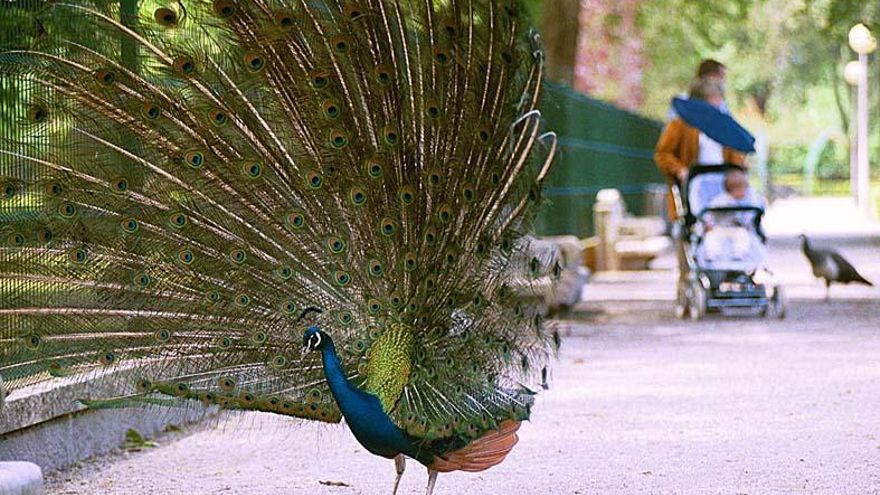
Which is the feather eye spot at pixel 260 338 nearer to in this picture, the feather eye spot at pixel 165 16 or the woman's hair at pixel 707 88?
the feather eye spot at pixel 165 16

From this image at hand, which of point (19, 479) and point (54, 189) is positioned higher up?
point (54, 189)

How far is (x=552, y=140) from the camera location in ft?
25.2

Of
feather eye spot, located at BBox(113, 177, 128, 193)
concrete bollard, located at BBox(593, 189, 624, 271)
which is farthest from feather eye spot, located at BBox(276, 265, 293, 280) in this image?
concrete bollard, located at BBox(593, 189, 624, 271)

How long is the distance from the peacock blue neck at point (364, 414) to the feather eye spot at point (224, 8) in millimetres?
1564

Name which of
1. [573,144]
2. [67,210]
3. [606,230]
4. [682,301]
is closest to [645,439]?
[67,210]

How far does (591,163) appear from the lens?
24.0 m

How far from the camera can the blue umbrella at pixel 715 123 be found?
14.7m

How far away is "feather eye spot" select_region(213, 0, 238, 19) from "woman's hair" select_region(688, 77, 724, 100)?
29.7 feet

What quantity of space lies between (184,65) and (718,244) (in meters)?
8.81

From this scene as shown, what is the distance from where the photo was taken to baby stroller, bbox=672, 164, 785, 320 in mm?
14758

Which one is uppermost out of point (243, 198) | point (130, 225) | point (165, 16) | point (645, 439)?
point (165, 16)

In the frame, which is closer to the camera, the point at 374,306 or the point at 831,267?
the point at 374,306

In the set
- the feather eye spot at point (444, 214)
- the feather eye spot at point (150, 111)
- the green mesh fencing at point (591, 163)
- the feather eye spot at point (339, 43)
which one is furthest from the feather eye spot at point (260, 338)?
the green mesh fencing at point (591, 163)

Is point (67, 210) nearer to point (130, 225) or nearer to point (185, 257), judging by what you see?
point (130, 225)
